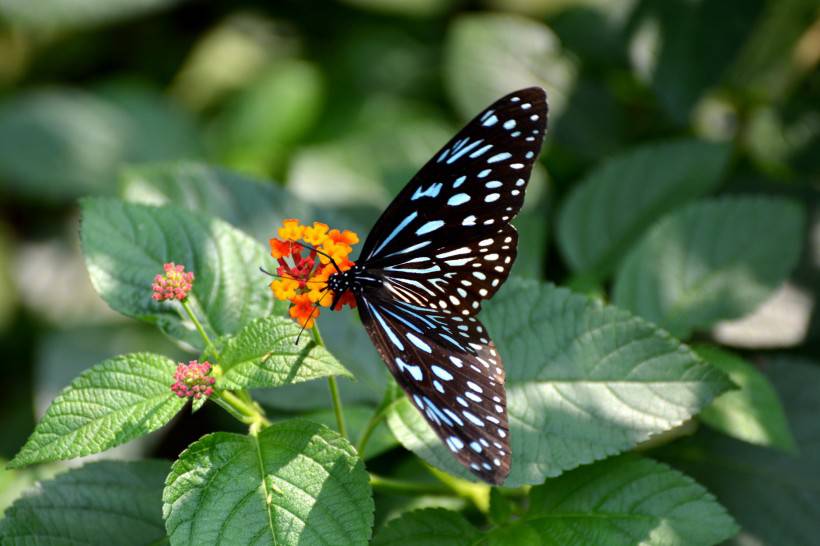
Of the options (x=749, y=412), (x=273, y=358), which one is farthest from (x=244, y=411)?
(x=749, y=412)

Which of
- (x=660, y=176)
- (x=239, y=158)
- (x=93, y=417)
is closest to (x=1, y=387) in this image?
(x=239, y=158)

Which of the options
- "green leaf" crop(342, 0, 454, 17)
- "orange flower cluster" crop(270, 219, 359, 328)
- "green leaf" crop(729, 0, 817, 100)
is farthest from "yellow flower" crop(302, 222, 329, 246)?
"green leaf" crop(342, 0, 454, 17)

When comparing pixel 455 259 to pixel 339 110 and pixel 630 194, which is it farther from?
pixel 339 110

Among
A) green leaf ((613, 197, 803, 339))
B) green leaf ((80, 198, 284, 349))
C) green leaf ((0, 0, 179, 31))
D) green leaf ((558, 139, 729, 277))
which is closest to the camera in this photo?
green leaf ((80, 198, 284, 349))

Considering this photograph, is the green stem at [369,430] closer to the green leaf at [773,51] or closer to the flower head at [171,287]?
the flower head at [171,287]

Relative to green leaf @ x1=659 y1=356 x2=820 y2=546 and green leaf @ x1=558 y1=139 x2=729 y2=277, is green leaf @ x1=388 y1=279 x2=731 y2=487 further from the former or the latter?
green leaf @ x1=558 y1=139 x2=729 y2=277
